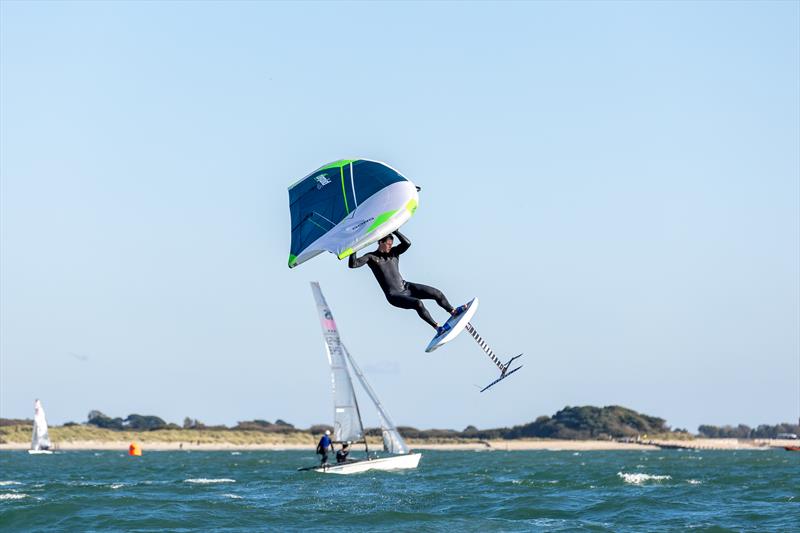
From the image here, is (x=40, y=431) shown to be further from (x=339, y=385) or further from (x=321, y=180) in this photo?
(x=321, y=180)

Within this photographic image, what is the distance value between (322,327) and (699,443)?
4228 inches

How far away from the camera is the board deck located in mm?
19462

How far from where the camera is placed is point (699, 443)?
158 meters

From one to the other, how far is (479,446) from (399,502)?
109 m

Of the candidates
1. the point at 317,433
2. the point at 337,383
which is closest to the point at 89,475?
the point at 337,383

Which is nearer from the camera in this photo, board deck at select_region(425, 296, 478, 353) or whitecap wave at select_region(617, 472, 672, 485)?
board deck at select_region(425, 296, 478, 353)

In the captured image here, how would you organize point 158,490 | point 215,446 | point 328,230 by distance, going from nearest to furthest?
1. point 328,230
2. point 158,490
3. point 215,446

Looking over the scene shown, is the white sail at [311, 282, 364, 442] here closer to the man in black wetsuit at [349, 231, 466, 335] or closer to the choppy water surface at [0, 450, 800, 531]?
the choppy water surface at [0, 450, 800, 531]

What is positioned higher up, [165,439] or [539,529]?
[165,439]

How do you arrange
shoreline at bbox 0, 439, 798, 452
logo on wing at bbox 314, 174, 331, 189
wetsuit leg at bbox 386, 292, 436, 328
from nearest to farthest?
wetsuit leg at bbox 386, 292, 436, 328 → logo on wing at bbox 314, 174, 331, 189 → shoreline at bbox 0, 439, 798, 452

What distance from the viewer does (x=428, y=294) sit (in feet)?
66.7

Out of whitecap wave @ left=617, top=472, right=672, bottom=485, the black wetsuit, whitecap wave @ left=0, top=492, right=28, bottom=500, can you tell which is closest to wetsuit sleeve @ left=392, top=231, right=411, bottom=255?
the black wetsuit

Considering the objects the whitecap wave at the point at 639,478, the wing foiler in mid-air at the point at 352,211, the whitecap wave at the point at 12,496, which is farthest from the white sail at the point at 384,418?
the wing foiler in mid-air at the point at 352,211

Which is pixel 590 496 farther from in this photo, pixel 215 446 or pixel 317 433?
pixel 317 433
